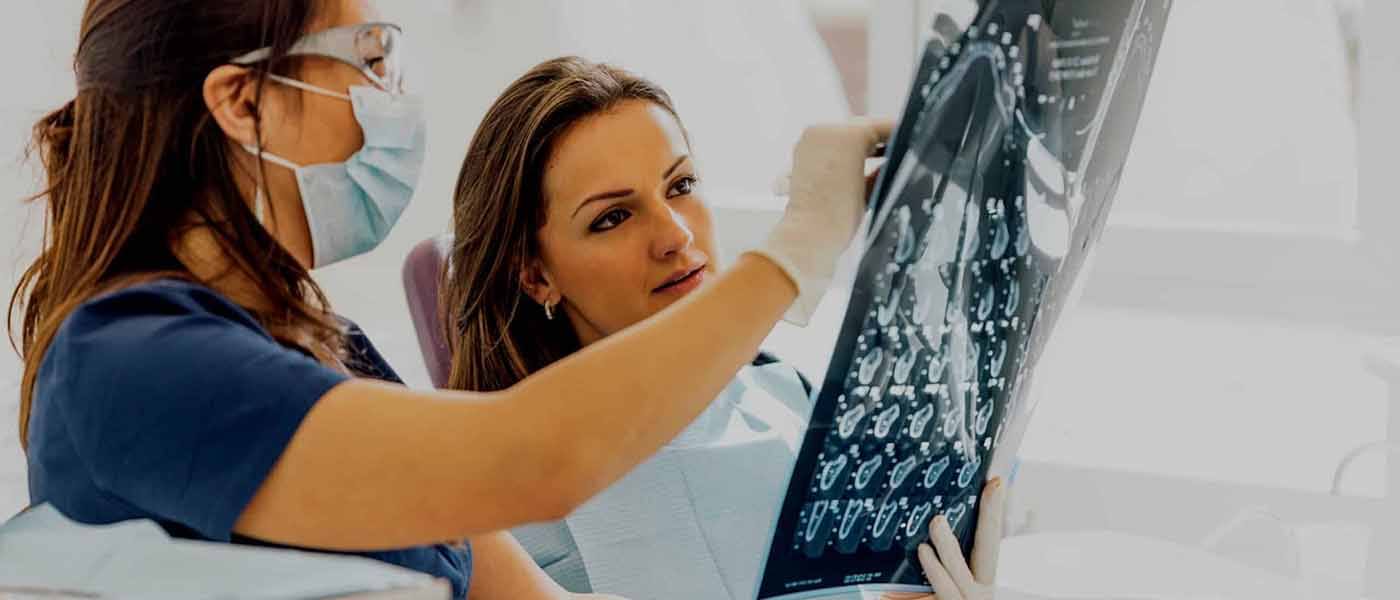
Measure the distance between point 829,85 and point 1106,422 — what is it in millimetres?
913

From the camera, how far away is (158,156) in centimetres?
109

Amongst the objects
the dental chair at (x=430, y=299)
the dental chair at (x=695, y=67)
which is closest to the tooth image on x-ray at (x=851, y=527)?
the dental chair at (x=430, y=299)

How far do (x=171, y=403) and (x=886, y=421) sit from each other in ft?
1.77

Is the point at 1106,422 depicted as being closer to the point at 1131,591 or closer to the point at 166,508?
the point at 1131,591

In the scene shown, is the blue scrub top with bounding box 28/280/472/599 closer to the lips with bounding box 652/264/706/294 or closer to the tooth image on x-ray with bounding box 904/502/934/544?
the tooth image on x-ray with bounding box 904/502/934/544

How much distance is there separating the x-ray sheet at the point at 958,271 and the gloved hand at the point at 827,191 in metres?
0.03

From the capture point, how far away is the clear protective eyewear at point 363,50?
3.69ft

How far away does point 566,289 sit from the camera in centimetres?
181

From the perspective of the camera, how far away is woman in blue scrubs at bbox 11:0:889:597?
36.9 inches

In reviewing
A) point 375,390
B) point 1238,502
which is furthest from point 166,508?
point 1238,502

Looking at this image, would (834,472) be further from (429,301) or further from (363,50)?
(429,301)

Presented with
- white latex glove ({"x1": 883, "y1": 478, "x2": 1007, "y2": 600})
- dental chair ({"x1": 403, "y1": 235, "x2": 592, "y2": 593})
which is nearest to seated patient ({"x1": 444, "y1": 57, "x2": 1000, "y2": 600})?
dental chair ({"x1": 403, "y1": 235, "x2": 592, "y2": 593})

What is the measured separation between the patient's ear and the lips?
0.44 feet

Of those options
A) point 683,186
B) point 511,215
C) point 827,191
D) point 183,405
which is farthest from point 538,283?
point 183,405
